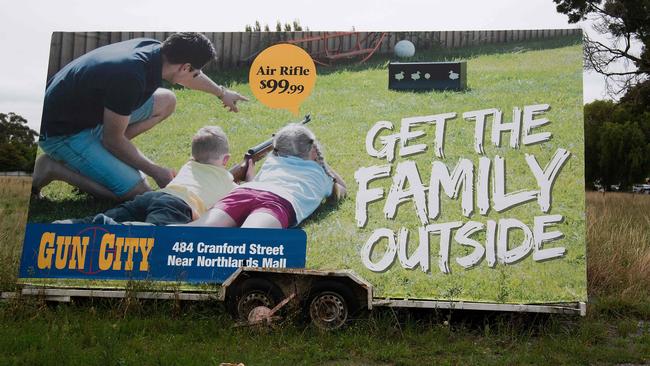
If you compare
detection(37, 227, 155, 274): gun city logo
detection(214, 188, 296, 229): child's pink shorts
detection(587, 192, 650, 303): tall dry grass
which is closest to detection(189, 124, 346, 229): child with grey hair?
detection(214, 188, 296, 229): child's pink shorts

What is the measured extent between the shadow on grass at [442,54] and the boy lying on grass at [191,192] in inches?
31.1

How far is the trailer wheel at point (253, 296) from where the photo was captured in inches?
261

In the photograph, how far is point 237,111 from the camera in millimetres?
6988

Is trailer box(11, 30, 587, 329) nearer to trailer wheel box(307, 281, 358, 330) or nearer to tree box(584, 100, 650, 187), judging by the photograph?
trailer wheel box(307, 281, 358, 330)

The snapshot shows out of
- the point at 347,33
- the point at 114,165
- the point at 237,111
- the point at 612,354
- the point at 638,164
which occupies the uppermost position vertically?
the point at 638,164

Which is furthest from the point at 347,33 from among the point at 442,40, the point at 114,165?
the point at 114,165

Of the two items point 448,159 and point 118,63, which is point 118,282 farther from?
point 448,159

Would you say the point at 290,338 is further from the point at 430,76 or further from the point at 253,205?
the point at 430,76

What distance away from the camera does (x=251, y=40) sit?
279 inches

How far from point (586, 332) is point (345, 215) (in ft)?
10.1

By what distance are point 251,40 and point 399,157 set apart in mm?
2268

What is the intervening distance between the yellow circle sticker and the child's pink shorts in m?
1.05

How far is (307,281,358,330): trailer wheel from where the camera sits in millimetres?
6547

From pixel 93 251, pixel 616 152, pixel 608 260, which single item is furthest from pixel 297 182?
pixel 616 152
